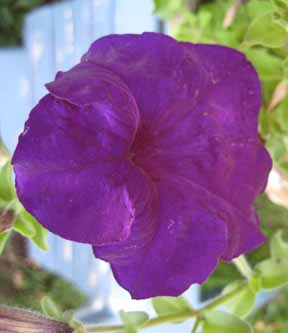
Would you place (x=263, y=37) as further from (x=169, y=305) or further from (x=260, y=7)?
(x=169, y=305)

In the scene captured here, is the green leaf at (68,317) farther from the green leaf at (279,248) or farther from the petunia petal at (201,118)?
the green leaf at (279,248)

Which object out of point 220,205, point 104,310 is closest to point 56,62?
point 104,310

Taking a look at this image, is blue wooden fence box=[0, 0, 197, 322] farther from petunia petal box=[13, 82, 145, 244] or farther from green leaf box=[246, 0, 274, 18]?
petunia petal box=[13, 82, 145, 244]

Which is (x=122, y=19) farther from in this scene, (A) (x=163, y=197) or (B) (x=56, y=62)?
(A) (x=163, y=197)

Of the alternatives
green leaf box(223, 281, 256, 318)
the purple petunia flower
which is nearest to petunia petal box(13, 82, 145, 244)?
the purple petunia flower

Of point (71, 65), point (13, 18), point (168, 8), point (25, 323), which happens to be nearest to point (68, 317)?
point (25, 323)

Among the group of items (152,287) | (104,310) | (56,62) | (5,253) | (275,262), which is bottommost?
(5,253)
